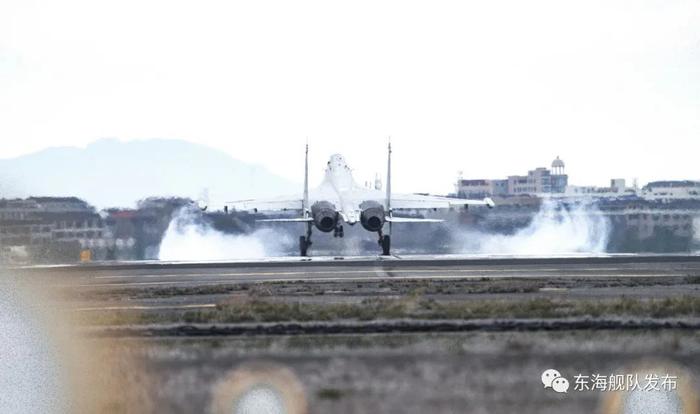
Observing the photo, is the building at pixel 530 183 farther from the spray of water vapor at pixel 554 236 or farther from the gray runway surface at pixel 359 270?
the gray runway surface at pixel 359 270

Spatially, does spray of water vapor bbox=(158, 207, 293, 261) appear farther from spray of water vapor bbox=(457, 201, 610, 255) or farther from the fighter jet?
spray of water vapor bbox=(457, 201, 610, 255)

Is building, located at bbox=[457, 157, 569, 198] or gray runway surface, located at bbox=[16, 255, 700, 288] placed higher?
building, located at bbox=[457, 157, 569, 198]

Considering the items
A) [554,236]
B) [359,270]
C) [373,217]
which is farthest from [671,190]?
[359,270]

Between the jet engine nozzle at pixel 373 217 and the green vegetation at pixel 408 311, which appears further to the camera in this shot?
the jet engine nozzle at pixel 373 217

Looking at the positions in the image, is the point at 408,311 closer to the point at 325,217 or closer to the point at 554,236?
the point at 325,217

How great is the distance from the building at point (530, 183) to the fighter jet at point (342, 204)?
2723 inches

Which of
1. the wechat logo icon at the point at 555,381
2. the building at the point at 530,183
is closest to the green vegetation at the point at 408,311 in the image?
the wechat logo icon at the point at 555,381

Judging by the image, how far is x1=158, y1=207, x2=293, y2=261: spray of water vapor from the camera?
74938 mm

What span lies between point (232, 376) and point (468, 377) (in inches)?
188

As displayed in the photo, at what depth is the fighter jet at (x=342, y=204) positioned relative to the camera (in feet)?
198

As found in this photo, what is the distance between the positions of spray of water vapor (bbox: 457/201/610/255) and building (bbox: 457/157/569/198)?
187 feet

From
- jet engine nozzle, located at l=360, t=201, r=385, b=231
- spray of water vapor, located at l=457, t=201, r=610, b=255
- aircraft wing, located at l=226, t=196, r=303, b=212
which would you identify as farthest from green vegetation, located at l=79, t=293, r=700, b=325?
spray of water vapor, located at l=457, t=201, r=610, b=255

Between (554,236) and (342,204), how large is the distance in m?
23.7

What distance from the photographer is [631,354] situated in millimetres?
20750
